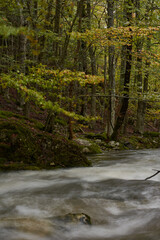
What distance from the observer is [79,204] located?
4285mm

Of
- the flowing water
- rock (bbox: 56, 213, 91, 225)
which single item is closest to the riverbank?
the flowing water

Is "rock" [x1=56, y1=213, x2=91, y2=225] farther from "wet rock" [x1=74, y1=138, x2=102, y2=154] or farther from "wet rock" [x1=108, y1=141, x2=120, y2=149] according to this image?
"wet rock" [x1=108, y1=141, x2=120, y2=149]

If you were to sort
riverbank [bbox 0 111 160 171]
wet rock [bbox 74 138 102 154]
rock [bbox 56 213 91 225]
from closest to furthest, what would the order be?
rock [bbox 56 213 91 225]
riverbank [bbox 0 111 160 171]
wet rock [bbox 74 138 102 154]

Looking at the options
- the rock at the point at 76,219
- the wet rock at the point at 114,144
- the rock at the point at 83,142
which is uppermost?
the rock at the point at 76,219

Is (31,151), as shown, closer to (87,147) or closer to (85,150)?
(85,150)

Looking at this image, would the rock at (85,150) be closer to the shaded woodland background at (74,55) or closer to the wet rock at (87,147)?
the wet rock at (87,147)

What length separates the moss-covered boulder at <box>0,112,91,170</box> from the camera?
21.3 feet

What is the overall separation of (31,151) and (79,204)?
9.60 feet

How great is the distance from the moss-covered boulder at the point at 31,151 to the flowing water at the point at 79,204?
13.2 inches

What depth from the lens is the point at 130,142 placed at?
14844 mm

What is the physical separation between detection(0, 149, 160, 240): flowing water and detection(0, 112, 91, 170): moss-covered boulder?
336 mm

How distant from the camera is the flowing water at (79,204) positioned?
313 cm

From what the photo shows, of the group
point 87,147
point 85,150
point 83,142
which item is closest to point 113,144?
point 83,142

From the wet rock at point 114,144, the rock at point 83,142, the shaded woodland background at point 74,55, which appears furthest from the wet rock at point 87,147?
the wet rock at point 114,144
